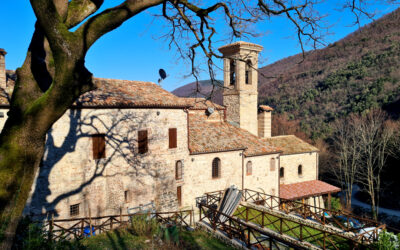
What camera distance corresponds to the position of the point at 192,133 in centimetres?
1719

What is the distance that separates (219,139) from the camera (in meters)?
17.5

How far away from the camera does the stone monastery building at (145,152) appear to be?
35.4ft

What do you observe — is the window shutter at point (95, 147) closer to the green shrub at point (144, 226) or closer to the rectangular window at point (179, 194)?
the green shrub at point (144, 226)

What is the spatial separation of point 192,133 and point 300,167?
493 inches

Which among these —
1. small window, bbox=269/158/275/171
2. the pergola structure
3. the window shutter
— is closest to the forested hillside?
small window, bbox=269/158/275/171

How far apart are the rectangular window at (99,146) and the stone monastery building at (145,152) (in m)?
0.05

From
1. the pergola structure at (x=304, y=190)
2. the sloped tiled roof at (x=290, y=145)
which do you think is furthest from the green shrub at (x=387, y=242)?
the sloped tiled roof at (x=290, y=145)

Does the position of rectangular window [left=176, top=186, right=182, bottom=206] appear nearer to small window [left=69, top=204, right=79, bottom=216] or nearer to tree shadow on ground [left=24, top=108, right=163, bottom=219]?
tree shadow on ground [left=24, top=108, right=163, bottom=219]

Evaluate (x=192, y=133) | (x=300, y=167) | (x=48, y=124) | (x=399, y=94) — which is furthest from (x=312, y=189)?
(x=399, y=94)

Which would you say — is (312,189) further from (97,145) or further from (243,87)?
(97,145)

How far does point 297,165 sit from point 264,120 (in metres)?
5.25

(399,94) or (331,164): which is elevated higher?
(399,94)

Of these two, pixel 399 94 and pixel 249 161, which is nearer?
pixel 249 161

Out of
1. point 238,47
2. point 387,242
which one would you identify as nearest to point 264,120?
Answer: point 238,47
